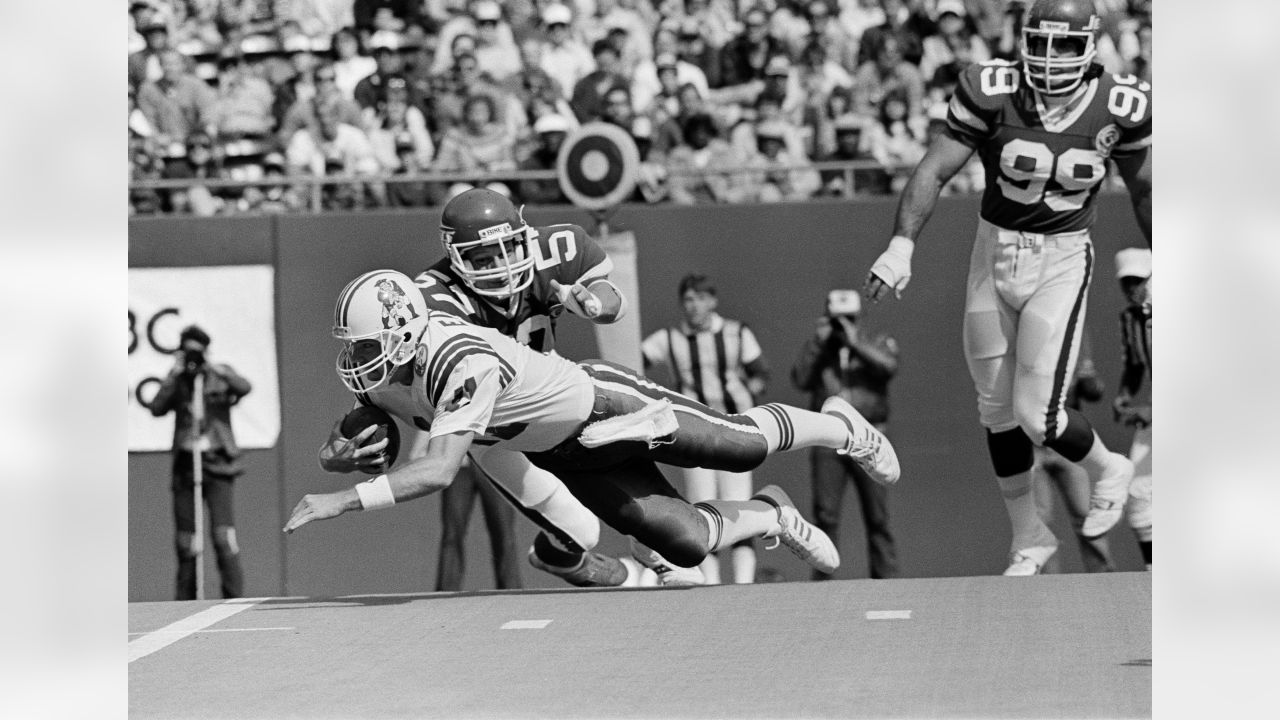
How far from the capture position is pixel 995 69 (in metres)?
5.89

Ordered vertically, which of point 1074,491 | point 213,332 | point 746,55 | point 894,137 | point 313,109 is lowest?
point 1074,491

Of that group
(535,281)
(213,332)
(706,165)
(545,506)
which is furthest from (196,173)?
(545,506)

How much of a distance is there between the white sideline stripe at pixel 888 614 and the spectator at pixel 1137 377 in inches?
84.8

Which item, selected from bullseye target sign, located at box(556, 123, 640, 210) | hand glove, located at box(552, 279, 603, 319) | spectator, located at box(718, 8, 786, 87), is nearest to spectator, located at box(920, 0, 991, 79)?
spectator, located at box(718, 8, 786, 87)

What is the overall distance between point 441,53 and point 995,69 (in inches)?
173

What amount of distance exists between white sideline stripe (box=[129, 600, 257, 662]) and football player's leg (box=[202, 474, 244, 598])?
10.5ft

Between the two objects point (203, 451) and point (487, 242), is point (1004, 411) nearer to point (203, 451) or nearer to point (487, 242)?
point (487, 242)

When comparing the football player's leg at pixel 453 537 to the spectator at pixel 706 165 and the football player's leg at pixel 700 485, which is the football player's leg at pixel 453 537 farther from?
the spectator at pixel 706 165

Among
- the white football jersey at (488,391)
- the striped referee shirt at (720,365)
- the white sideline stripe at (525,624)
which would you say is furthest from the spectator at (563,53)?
the white sideline stripe at (525,624)

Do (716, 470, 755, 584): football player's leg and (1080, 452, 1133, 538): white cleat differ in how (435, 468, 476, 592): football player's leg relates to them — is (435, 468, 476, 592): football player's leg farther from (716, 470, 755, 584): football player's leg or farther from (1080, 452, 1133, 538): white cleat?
(1080, 452, 1133, 538): white cleat

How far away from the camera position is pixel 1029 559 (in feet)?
20.4

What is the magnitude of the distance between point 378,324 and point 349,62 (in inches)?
192
